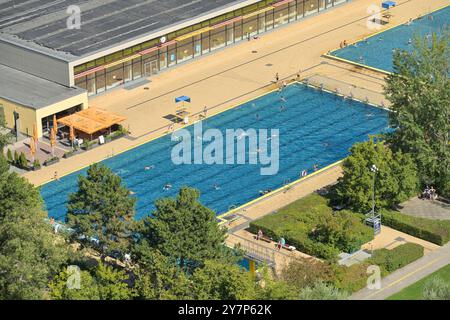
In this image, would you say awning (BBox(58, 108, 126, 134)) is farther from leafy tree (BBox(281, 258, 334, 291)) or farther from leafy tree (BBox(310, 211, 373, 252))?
leafy tree (BBox(281, 258, 334, 291))

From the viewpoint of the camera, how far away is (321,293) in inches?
2360

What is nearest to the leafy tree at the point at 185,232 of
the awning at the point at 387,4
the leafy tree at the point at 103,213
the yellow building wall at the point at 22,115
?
the leafy tree at the point at 103,213

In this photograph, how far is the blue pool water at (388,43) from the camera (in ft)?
328

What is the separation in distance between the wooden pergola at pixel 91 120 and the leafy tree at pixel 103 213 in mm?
18005

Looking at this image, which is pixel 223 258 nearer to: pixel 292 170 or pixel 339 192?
pixel 339 192

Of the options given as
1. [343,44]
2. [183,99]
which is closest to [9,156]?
[183,99]

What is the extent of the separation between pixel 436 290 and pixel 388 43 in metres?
46.5

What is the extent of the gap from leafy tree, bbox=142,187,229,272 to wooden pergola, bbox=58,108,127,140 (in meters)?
21.0

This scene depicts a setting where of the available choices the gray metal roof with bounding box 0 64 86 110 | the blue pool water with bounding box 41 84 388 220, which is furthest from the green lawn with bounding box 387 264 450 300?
the gray metal roof with bounding box 0 64 86 110

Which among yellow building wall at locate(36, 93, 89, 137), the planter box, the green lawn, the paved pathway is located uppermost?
yellow building wall at locate(36, 93, 89, 137)

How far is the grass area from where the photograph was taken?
6988cm

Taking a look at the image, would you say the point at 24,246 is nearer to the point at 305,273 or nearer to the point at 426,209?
the point at 305,273

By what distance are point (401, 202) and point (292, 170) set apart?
31.0 feet

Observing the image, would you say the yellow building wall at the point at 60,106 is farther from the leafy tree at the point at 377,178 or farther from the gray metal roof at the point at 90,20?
the leafy tree at the point at 377,178
